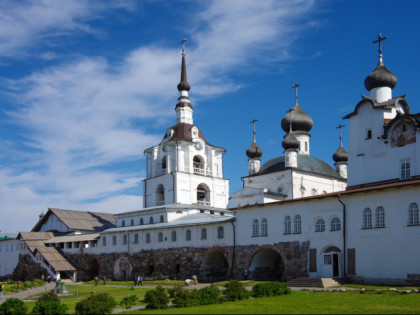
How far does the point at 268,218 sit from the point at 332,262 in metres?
5.79

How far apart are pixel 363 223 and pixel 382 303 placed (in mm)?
9950

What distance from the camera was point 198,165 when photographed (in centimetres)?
5728

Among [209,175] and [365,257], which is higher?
[209,175]

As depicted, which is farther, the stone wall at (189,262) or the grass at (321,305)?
the stone wall at (189,262)

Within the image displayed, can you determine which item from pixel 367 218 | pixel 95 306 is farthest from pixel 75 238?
pixel 95 306

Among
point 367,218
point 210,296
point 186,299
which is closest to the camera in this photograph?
point 186,299

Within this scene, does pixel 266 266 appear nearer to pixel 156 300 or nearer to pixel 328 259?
pixel 328 259

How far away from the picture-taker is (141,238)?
46094mm

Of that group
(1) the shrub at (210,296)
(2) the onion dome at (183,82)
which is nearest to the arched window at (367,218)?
(1) the shrub at (210,296)

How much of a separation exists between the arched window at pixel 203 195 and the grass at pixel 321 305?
3269cm

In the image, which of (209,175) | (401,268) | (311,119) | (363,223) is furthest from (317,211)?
(209,175)

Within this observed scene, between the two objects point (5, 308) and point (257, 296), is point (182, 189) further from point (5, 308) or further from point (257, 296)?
point (5, 308)

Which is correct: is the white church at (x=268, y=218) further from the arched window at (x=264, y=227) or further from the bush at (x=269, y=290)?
the bush at (x=269, y=290)

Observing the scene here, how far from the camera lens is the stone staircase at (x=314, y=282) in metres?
27.8
